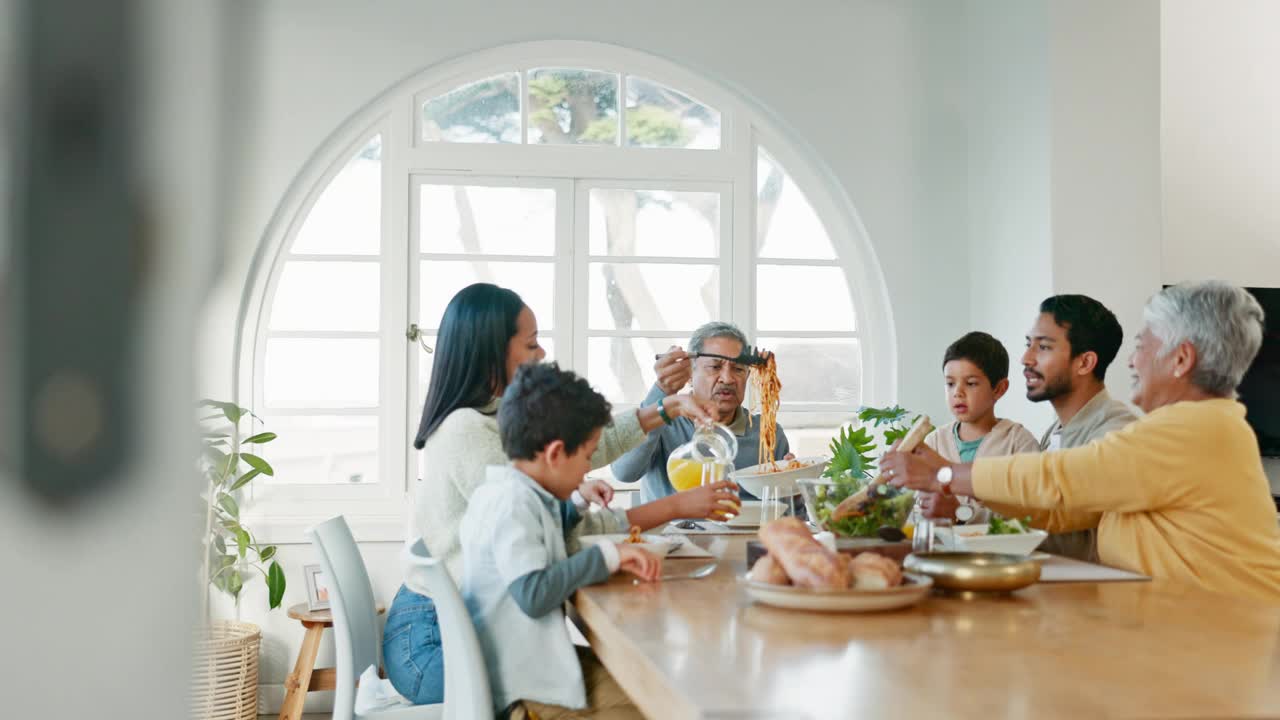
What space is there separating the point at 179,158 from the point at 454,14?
442 centimetres

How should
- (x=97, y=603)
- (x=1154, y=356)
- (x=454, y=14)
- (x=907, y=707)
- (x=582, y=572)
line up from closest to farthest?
(x=97, y=603) < (x=907, y=707) < (x=582, y=572) < (x=1154, y=356) < (x=454, y=14)

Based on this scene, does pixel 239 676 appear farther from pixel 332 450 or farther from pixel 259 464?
pixel 332 450

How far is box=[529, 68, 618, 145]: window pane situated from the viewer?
14.6 feet

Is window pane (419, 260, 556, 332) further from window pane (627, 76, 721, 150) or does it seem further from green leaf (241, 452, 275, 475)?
green leaf (241, 452, 275, 475)

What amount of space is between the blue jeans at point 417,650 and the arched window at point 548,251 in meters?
Answer: 2.08

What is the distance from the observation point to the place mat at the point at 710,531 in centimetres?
258

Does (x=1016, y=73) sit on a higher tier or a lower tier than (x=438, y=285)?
higher

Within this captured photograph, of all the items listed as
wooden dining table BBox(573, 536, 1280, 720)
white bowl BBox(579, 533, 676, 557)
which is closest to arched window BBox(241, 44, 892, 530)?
white bowl BBox(579, 533, 676, 557)

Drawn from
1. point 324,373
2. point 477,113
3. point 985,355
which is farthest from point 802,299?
point 324,373

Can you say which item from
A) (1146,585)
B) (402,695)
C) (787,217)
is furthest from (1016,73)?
(402,695)

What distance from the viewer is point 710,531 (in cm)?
264

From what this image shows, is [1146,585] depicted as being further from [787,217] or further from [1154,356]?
[787,217]

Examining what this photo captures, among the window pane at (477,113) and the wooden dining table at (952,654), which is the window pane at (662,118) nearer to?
the window pane at (477,113)

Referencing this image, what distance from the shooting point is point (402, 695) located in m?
2.31
